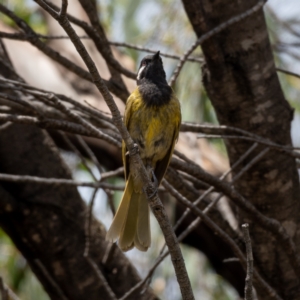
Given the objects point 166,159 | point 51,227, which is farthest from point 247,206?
point 51,227

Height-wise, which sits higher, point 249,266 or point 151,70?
point 151,70

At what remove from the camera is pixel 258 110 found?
12.8ft

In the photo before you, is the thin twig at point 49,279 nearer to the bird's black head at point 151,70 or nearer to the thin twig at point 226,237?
the thin twig at point 226,237

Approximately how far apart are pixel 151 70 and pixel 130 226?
131 cm

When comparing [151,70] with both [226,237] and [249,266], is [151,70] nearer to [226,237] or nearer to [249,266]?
[226,237]

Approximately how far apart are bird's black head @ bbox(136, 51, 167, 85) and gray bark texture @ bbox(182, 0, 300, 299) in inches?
22.5

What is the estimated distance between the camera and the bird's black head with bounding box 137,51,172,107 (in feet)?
13.1

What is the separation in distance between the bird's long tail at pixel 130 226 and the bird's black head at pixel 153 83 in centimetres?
55

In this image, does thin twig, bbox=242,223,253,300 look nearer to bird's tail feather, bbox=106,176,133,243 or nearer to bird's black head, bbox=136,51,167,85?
bird's tail feather, bbox=106,176,133,243

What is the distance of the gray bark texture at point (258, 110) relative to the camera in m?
3.88

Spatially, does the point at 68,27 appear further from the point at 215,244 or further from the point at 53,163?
the point at 215,244

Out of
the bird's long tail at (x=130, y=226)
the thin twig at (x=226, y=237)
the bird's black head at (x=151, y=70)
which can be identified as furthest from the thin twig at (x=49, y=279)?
the bird's black head at (x=151, y=70)

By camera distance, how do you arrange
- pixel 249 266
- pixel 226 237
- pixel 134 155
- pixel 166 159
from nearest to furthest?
pixel 249 266 → pixel 134 155 → pixel 226 237 → pixel 166 159

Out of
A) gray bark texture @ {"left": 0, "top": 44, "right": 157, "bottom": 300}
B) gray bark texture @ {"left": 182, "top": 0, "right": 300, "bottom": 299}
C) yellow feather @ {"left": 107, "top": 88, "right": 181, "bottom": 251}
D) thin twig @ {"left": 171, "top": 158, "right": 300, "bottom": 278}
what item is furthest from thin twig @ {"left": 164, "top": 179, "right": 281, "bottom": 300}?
gray bark texture @ {"left": 0, "top": 44, "right": 157, "bottom": 300}
